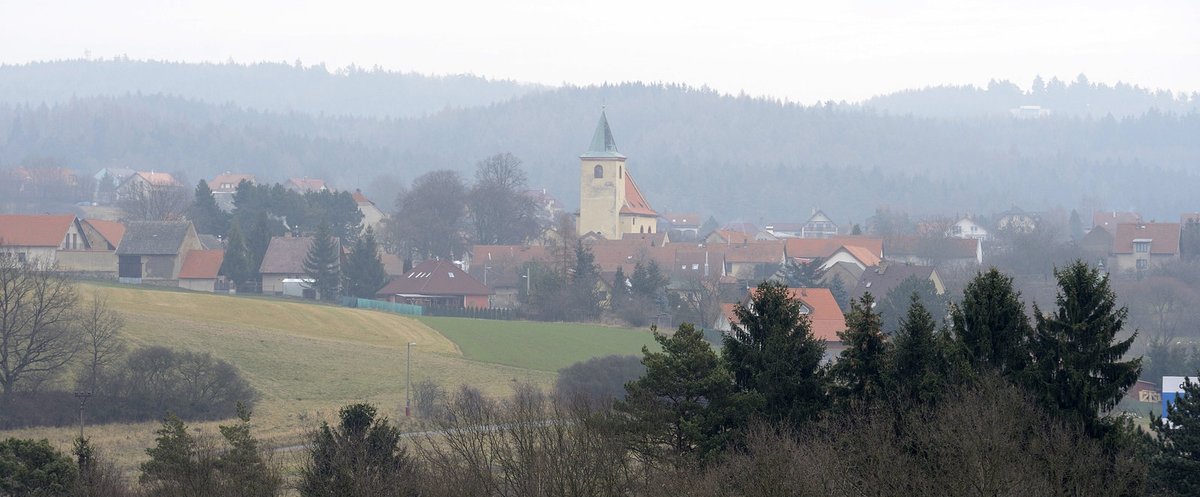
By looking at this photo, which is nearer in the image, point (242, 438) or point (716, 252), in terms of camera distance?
point (242, 438)

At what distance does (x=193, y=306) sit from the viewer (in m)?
65.7

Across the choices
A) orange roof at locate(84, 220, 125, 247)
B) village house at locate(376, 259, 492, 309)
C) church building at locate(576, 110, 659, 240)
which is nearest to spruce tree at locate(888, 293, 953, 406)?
village house at locate(376, 259, 492, 309)

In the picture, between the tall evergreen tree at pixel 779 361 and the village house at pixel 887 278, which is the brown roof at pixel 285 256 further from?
the tall evergreen tree at pixel 779 361

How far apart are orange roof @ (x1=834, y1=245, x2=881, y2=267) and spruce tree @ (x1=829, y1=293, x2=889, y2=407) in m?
67.8

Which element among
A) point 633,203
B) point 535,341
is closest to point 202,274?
point 535,341

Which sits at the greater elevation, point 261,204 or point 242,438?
point 261,204

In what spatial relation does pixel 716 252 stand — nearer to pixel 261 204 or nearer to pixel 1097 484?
pixel 261 204

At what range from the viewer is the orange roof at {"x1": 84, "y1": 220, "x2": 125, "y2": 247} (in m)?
85.4

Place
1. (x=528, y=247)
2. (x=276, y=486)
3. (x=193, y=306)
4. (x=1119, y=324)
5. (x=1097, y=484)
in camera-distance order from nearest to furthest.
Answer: (x=1097, y=484)
(x=1119, y=324)
(x=276, y=486)
(x=193, y=306)
(x=528, y=247)

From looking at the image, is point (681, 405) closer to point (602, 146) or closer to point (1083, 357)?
point (1083, 357)

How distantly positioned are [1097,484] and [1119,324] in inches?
133

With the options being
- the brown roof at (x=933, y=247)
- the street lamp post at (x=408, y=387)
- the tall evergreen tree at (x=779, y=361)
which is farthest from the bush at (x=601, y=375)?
the brown roof at (x=933, y=247)

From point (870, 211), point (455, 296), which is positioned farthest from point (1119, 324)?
point (870, 211)

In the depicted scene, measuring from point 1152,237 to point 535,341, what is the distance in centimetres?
5300
